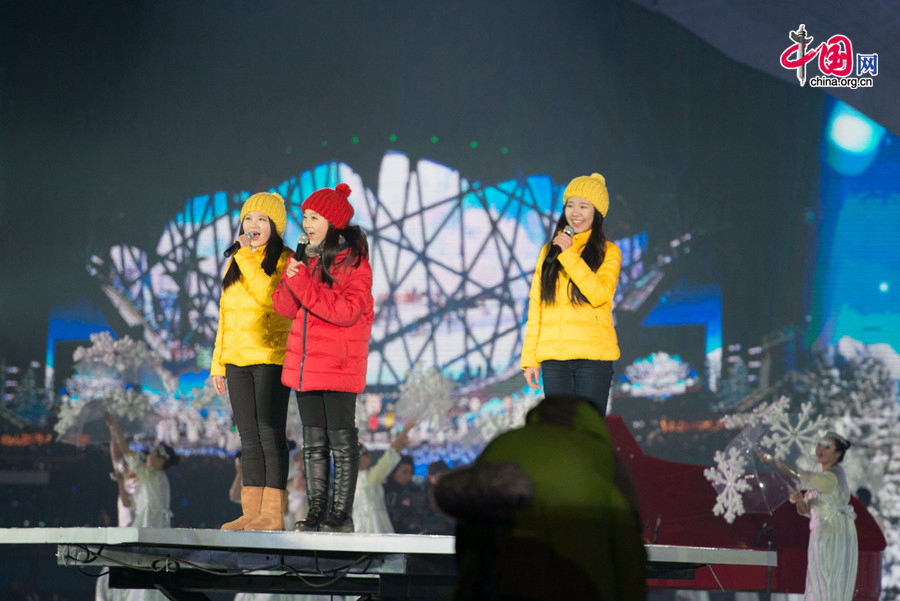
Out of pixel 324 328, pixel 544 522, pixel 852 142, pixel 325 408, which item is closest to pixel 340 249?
pixel 324 328

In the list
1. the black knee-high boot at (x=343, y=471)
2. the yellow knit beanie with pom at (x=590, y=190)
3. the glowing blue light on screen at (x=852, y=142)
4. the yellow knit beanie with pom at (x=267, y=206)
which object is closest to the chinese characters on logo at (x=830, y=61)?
the glowing blue light on screen at (x=852, y=142)

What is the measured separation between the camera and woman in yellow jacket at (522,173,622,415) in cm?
315

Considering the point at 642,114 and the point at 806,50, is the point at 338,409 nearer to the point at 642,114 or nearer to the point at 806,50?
the point at 642,114

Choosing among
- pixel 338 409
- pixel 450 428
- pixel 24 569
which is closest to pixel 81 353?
pixel 24 569

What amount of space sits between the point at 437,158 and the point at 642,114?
1.39 metres

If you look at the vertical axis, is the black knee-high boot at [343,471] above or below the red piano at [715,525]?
above

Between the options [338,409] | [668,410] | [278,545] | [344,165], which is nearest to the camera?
[278,545]

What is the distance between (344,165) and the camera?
6.98m

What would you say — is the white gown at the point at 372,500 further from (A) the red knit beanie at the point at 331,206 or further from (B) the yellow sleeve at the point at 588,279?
(B) the yellow sleeve at the point at 588,279

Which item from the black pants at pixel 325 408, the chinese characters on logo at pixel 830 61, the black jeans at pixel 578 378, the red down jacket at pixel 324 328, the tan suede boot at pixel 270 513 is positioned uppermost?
the chinese characters on logo at pixel 830 61

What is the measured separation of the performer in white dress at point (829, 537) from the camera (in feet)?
17.8

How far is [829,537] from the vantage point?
214 inches

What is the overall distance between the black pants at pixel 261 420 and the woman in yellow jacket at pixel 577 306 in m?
0.82

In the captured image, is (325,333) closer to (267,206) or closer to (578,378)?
(267,206)
